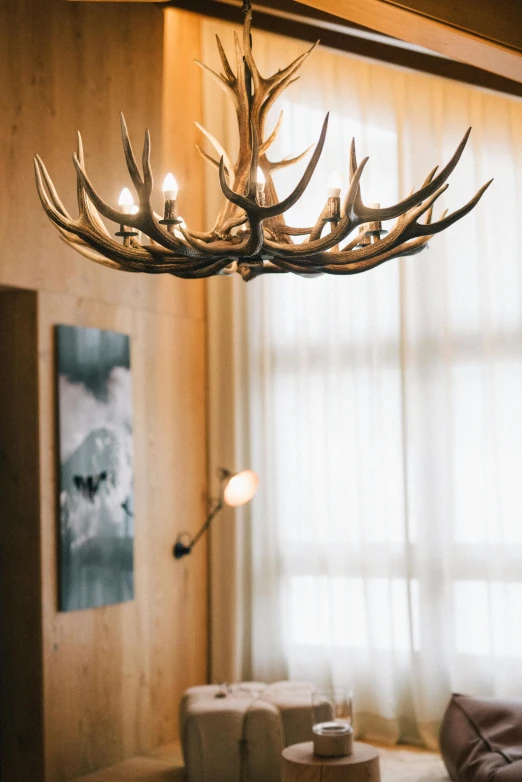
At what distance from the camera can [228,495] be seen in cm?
550

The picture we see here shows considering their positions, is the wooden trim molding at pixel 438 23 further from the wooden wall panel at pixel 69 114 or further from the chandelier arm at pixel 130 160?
the chandelier arm at pixel 130 160

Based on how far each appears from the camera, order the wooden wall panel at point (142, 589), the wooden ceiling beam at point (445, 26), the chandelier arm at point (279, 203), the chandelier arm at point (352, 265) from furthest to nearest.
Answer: the wooden wall panel at point (142, 589), the wooden ceiling beam at point (445, 26), the chandelier arm at point (352, 265), the chandelier arm at point (279, 203)

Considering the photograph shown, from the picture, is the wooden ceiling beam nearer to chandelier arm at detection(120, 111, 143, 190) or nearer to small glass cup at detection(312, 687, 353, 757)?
chandelier arm at detection(120, 111, 143, 190)

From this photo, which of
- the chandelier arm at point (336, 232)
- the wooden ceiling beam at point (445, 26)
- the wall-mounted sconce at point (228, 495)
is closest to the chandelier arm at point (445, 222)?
the chandelier arm at point (336, 232)

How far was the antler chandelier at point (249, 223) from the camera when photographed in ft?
9.08

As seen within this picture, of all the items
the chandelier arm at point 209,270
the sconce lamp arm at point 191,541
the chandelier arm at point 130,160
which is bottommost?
the sconce lamp arm at point 191,541

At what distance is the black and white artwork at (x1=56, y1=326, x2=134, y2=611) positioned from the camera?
16.7 ft

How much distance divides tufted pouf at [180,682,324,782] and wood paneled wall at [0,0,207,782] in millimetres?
703

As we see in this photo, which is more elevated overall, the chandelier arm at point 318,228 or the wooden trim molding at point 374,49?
the wooden trim molding at point 374,49

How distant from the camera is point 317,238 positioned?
9.91ft

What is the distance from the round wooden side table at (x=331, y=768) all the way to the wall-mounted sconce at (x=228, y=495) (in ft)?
5.94

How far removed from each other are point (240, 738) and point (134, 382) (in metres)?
2.17

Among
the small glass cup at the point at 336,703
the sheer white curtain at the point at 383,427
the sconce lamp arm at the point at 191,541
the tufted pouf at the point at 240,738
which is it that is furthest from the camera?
the sconce lamp arm at the point at 191,541

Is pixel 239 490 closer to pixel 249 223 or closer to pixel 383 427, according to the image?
pixel 383 427
